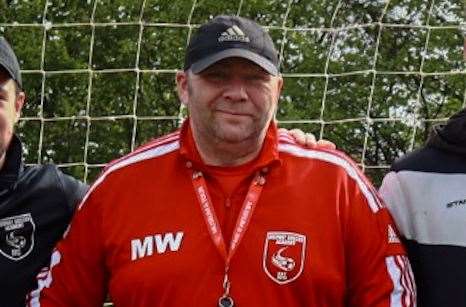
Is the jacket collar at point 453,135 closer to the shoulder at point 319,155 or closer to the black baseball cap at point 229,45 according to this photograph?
the shoulder at point 319,155

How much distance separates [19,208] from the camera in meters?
2.66

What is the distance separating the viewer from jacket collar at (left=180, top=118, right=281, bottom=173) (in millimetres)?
2459

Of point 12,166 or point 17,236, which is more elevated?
point 12,166

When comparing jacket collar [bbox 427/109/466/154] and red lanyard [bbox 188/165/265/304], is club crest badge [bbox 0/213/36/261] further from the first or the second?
jacket collar [bbox 427/109/466/154]

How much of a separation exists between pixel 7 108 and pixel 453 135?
1149 millimetres

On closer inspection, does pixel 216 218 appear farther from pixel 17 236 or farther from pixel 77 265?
pixel 17 236

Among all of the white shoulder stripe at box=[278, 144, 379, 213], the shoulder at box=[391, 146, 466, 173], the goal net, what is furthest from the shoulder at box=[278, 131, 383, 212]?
the goal net

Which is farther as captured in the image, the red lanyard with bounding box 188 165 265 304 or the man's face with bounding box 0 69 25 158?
the man's face with bounding box 0 69 25 158

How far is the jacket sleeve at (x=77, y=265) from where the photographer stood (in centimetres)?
252

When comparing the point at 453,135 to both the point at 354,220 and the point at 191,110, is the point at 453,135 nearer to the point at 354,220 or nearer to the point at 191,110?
the point at 354,220

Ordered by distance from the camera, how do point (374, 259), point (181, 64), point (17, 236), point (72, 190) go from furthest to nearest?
point (181, 64)
point (72, 190)
point (17, 236)
point (374, 259)

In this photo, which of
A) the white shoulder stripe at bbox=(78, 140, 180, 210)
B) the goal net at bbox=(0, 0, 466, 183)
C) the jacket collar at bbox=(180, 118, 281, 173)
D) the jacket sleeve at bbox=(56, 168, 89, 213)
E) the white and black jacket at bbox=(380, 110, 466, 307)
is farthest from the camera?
the goal net at bbox=(0, 0, 466, 183)

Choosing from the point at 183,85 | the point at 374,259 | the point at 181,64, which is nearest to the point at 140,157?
the point at 183,85

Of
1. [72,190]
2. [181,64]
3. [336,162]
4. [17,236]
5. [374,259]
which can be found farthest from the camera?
[181,64]
